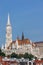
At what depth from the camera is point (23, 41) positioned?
137625 millimetres

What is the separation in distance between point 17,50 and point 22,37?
44.5ft

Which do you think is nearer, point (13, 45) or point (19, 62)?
point (19, 62)

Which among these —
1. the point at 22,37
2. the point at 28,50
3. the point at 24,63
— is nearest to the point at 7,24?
the point at 22,37

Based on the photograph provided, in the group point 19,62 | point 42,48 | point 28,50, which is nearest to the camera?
point 19,62

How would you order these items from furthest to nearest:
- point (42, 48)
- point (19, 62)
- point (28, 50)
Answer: point (42, 48)
point (28, 50)
point (19, 62)

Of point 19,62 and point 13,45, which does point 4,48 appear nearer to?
point 13,45

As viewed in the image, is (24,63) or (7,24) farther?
(7,24)

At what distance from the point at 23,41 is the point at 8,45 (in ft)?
22.7

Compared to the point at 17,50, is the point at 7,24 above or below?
above

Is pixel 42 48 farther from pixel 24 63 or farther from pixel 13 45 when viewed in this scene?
pixel 24 63

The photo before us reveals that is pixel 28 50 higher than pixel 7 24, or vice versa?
pixel 7 24

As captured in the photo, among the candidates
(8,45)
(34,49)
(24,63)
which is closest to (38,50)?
(34,49)

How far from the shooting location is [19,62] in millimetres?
44938

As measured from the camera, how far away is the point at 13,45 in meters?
138
